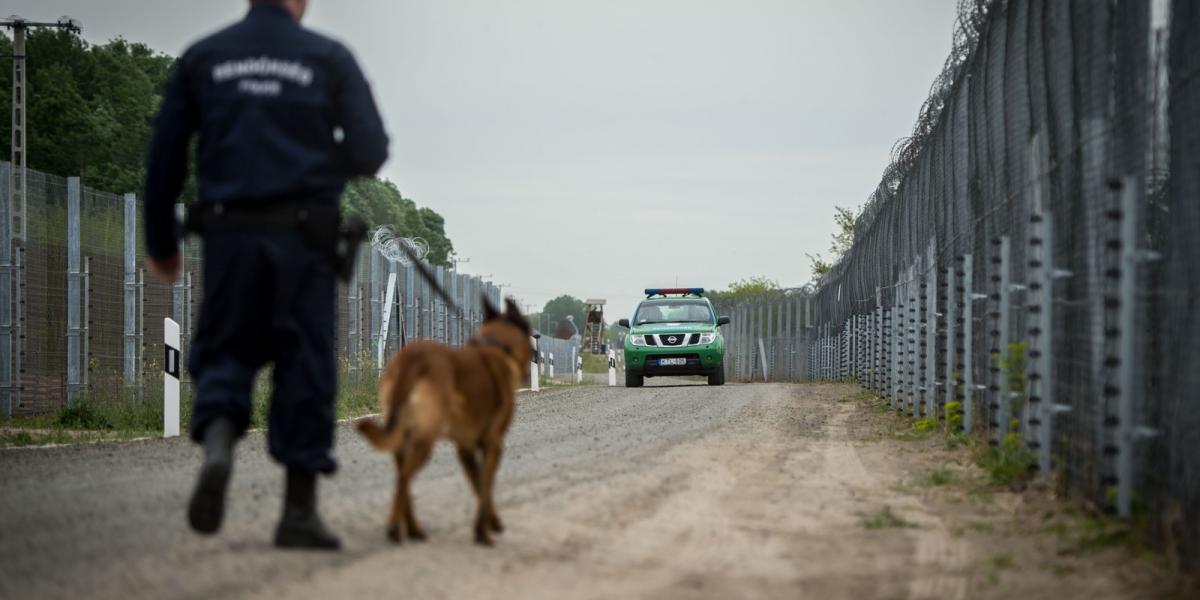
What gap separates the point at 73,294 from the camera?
49.8 feet

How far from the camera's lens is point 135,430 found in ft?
43.4

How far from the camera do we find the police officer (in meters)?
4.75

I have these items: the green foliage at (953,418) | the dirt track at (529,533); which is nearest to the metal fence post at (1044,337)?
the dirt track at (529,533)

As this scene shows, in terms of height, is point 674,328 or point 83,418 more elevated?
point 674,328

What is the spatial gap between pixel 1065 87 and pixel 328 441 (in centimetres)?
472

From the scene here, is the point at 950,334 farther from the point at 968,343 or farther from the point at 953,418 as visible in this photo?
the point at 968,343

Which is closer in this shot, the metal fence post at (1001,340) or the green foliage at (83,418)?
the metal fence post at (1001,340)

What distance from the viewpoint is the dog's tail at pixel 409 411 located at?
4.70 meters

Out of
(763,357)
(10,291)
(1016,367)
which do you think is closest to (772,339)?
(763,357)

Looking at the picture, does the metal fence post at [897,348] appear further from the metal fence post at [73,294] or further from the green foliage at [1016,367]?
the metal fence post at [73,294]

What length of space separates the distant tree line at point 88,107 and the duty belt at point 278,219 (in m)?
52.3

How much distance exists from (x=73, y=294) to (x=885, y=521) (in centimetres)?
1112

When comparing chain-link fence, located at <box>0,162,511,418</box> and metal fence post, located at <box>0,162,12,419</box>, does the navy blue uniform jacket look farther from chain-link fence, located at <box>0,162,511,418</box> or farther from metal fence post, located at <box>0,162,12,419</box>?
metal fence post, located at <box>0,162,12,419</box>

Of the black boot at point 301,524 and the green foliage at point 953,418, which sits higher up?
the black boot at point 301,524
